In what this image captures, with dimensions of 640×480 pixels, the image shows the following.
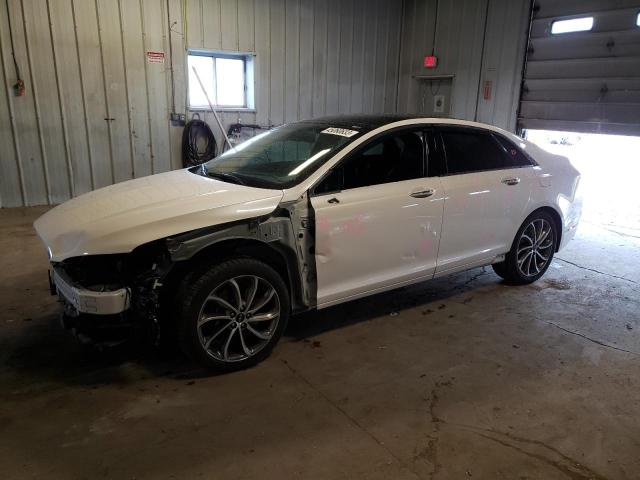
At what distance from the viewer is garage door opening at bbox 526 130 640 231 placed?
698cm

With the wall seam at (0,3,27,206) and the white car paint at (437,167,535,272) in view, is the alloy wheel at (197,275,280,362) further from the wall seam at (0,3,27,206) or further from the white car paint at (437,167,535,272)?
the wall seam at (0,3,27,206)

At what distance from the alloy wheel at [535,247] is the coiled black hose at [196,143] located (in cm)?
535

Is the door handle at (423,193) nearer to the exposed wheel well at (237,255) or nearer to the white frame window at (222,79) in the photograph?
the exposed wheel well at (237,255)

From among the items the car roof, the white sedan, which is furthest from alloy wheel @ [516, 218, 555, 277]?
the car roof

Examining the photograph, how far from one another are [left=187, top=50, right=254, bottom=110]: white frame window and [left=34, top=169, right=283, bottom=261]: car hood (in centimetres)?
533

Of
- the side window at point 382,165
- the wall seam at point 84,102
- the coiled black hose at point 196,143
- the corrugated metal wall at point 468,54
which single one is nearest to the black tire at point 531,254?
the side window at point 382,165

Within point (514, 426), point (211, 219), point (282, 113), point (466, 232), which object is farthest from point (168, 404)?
point (282, 113)

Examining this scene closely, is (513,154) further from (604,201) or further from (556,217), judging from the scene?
(604,201)

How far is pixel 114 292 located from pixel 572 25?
734cm

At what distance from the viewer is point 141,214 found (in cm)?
265

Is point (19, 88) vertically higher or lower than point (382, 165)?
higher

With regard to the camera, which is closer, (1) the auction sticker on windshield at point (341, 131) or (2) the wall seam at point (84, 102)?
(1) the auction sticker on windshield at point (341, 131)

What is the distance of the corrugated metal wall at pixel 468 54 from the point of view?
794 cm

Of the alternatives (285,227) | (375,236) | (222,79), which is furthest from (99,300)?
(222,79)
